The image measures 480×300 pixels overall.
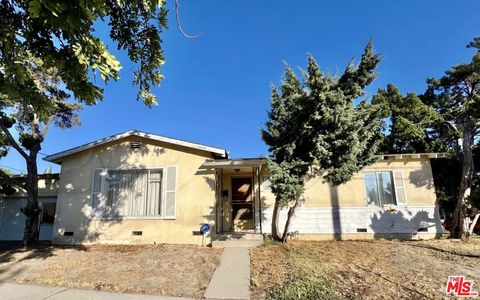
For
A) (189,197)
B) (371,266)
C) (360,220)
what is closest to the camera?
(371,266)

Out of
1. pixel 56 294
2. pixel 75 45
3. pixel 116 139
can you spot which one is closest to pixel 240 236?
pixel 56 294

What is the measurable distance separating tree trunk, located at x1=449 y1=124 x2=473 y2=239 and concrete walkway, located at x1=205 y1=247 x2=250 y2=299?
848 cm

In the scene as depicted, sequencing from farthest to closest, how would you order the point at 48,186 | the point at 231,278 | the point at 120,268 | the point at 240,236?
the point at 48,186
the point at 240,236
the point at 120,268
the point at 231,278

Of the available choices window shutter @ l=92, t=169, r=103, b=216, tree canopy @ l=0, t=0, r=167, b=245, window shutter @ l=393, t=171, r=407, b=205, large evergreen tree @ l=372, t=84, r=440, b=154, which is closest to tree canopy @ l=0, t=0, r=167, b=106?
tree canopy @ l=0, t=0, r=167, b=245

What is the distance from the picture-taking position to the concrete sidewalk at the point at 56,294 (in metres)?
5.21

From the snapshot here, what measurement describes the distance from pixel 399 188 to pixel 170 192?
893cm

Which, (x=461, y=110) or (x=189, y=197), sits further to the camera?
(x=461, y=110)

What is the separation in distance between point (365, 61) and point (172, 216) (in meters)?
8.47

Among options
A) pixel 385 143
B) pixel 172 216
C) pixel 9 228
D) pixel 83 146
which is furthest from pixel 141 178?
pixel 385 143

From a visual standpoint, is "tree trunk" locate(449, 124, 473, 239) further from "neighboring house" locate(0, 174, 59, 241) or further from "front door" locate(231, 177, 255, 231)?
"neighboring house" locate(0, 174, 59, 241)

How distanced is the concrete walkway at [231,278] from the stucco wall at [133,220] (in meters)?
2.55

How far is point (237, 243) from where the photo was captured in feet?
Result: 30.6

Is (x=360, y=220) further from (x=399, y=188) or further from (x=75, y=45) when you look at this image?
(x=75, y=45)

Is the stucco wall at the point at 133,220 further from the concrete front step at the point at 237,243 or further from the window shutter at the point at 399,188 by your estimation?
the window shutter at the point at 399,188
